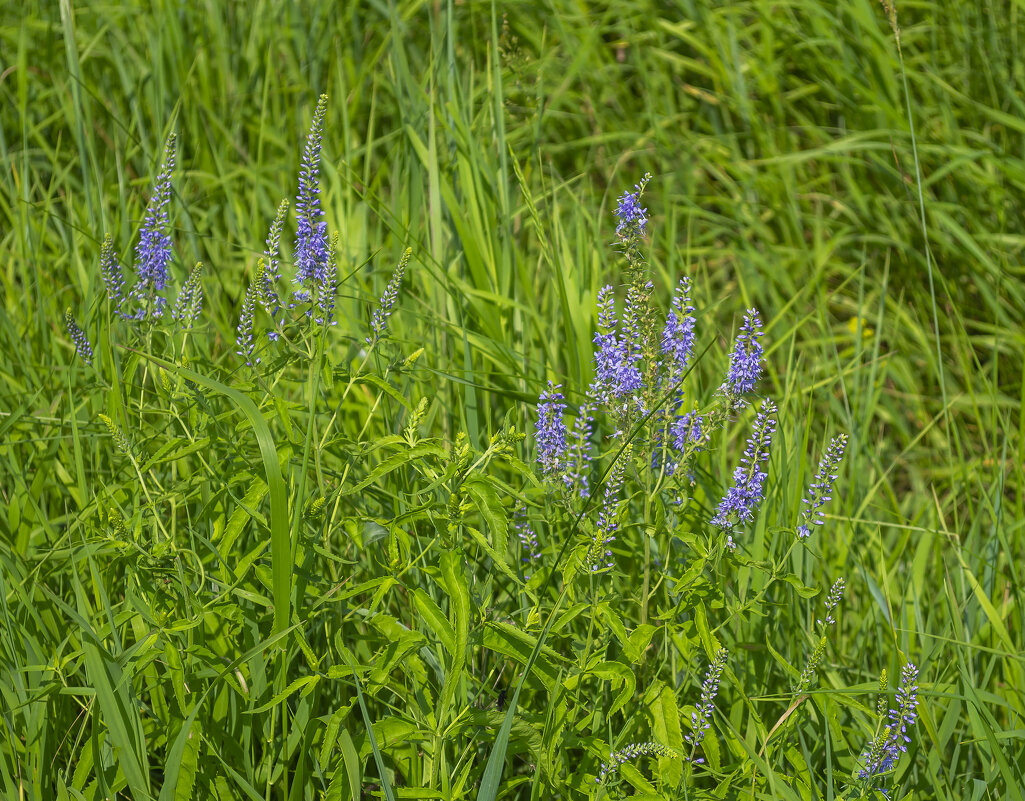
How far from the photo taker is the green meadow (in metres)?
1.72

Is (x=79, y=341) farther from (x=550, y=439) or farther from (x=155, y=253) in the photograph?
(x=550, y=439)

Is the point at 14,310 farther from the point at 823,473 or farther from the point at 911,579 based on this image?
the point at 911,579

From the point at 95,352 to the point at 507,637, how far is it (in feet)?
4.18

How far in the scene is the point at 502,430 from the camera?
1771 millimetres

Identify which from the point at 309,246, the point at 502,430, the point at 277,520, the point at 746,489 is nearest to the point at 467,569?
the point at 502,430

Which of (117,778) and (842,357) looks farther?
(842,357)

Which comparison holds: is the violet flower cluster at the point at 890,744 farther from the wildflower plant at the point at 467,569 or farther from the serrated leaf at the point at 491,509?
the serrated leaf at the point at 491,509

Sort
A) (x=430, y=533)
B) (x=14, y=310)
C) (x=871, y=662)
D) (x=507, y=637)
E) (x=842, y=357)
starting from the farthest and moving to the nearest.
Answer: (x=842, y=357)
(x=14, y=310)
(x=871, y=662)
(x=430, y=533)
(x=507, y=637)

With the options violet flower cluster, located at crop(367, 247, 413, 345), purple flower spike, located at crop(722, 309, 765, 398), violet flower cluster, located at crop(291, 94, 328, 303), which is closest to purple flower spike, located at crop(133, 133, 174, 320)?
violet flower cluster, located at crop(291, 94, 328, 303)

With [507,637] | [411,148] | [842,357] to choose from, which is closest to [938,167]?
[842,357]

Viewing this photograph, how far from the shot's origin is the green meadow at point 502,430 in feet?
5.64

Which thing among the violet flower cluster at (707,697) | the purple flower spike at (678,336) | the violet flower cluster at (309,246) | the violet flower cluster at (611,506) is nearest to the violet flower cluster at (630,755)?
the violet flower cluster at (707,697)

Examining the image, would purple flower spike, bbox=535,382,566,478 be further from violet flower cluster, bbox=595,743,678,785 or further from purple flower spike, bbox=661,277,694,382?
violet flower cluster, bbox=595,743,678,785

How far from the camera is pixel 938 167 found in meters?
4.01
